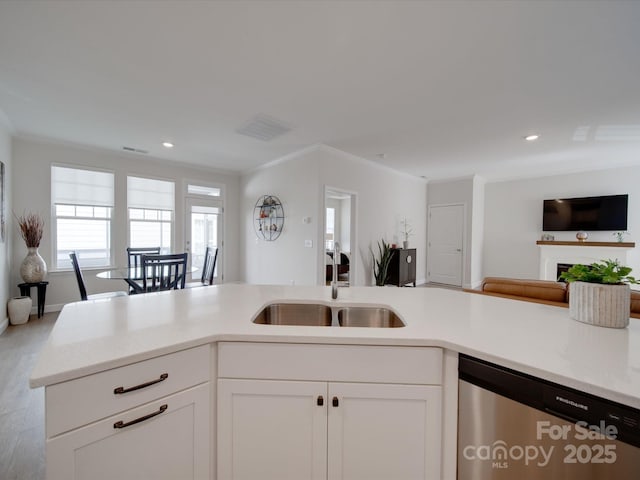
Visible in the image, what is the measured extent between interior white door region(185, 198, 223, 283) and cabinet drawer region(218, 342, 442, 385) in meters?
4.37

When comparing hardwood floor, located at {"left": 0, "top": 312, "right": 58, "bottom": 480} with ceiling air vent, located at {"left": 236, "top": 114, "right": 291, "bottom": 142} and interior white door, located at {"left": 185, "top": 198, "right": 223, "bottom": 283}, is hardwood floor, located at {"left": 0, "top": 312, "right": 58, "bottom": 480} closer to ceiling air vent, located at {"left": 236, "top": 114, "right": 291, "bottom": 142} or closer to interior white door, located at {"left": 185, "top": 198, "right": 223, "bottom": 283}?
interior white door, located at {"left": 185, "top": 198, "right": 223, "bottom": 283}

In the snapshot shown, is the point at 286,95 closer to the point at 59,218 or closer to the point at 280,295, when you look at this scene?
the point at 280,295

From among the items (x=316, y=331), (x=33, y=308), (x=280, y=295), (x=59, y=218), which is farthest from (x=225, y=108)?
(x=33, y=308)

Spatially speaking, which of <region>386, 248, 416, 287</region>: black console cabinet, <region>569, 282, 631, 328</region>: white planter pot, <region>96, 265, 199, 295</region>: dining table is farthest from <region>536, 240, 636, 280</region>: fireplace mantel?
<region>96, 265, 199, 295</region>: dining table

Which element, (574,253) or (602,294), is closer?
(602,294)

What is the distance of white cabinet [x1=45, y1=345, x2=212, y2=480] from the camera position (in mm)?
745

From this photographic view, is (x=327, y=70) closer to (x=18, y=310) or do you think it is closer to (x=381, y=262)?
(x=381, y=262)

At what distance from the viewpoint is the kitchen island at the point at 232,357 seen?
745mm

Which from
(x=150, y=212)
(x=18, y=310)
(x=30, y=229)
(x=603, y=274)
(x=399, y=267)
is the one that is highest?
(x=150, y=212)

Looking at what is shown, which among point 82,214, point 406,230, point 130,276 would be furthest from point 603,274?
point 82,214

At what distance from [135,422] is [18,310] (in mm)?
4051

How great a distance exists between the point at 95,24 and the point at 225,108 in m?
1.19

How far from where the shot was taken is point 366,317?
4.91 feet

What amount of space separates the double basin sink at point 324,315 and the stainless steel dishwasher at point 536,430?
1.84 feet
